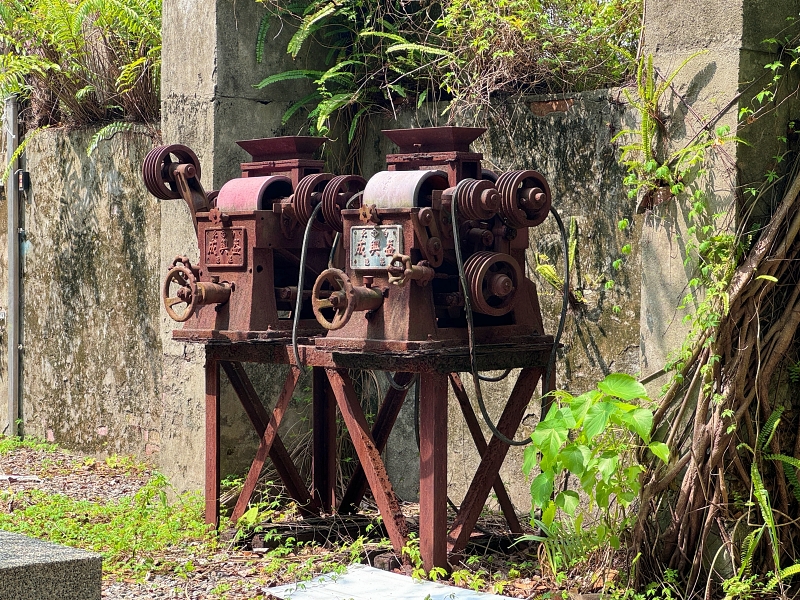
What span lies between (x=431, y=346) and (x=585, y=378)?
4.49ft

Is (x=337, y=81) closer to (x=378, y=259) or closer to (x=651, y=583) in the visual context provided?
(x=378, y=259)

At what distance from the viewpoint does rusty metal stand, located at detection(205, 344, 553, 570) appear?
195 inches

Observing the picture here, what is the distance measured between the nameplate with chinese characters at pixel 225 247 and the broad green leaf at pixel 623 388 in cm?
216

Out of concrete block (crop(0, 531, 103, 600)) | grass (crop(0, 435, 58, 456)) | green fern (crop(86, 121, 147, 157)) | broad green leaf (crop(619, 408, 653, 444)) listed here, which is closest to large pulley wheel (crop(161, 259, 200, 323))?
concrete block (crop(0, 531, 103, 600))

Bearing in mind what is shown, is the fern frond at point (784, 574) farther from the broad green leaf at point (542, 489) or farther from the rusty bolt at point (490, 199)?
the rusty bolt at point (490, 199)

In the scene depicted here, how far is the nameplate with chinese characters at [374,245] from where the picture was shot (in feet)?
16.2

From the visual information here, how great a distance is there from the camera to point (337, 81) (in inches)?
283

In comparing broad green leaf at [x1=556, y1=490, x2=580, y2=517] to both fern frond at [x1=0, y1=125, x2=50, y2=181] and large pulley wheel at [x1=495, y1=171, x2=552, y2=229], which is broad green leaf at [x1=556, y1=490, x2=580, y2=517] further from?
fern frond at [x1=0, y1=125, x2=50, y2=181]

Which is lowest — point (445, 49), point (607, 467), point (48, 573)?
point (48, 573)

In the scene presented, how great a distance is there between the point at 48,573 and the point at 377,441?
2505mm

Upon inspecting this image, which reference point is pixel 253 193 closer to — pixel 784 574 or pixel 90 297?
pixel 784 574

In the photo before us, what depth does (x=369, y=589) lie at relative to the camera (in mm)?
4840

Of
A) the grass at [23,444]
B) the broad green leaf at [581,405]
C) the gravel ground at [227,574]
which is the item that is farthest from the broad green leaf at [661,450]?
the grass at [23,444]

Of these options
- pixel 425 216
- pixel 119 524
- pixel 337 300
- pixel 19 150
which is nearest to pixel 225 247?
pixel 337 300
